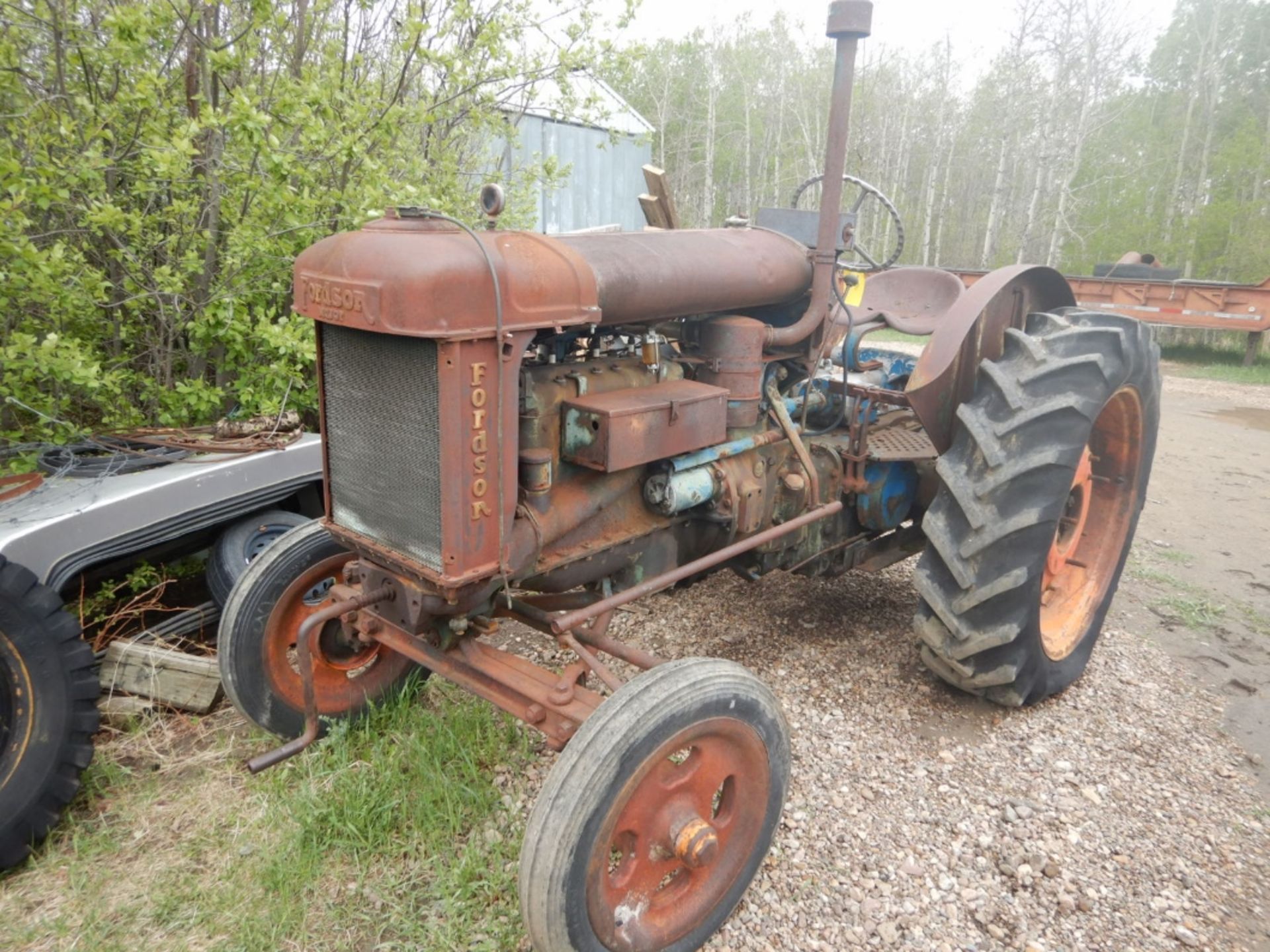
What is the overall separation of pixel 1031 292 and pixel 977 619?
1332 mm

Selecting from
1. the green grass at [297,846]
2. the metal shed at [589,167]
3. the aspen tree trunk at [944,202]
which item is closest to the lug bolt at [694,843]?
the green grass at [297,846]

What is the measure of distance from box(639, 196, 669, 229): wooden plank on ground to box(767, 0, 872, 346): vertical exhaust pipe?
23.9 inches

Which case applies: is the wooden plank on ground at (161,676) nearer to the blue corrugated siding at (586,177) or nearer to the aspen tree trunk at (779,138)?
the blue corrugated siding at (586,177)

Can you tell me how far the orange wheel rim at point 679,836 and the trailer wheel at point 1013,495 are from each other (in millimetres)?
980

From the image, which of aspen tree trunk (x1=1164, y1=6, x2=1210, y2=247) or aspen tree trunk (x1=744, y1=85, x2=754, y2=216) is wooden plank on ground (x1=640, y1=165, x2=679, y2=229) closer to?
aspen tree trunk (x1=1164, y1=6, x2=1210, y2=247)

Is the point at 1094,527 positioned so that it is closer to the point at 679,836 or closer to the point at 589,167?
the point at 679,836

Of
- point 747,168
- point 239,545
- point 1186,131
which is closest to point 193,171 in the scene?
point 239,545

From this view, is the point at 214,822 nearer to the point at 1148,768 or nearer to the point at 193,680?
the point at 193,680

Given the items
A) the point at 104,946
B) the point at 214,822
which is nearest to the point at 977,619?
the point at 214,822

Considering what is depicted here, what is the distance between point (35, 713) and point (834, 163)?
9.27 ft

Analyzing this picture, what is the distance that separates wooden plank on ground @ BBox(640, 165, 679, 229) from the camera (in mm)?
3051

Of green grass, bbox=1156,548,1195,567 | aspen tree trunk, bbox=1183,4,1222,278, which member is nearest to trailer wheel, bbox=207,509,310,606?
green grass, bbox=1156,548,1195,567

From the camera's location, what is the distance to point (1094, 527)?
350cm

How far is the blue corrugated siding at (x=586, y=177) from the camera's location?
1147 cm
